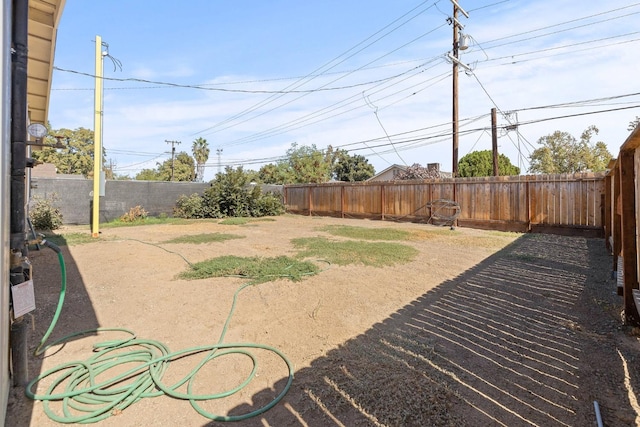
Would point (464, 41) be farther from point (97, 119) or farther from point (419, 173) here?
point (97, 119)

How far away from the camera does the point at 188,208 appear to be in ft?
51.2

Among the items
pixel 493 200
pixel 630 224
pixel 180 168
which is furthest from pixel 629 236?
pixel 180 168

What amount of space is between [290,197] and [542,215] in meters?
12.7

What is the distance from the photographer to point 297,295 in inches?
163

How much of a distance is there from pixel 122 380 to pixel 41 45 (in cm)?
477

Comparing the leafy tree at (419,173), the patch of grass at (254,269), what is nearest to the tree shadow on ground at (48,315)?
the patch of grass at (254,269)

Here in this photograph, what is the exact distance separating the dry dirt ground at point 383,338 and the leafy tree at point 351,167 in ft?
103

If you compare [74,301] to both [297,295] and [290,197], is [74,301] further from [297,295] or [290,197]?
[290,197]

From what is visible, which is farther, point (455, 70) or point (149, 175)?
point (149, 175)

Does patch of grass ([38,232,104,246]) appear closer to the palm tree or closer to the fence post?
the fence post

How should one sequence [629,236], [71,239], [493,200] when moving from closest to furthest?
[629,236] < [71,239] < [493,200]

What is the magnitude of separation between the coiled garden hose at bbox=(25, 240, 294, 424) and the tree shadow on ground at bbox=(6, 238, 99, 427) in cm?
8

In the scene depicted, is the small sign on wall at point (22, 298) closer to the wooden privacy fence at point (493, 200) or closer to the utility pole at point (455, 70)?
the wooden privacy fence at point (493, 200)

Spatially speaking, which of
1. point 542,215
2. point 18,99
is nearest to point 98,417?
point 18,99
